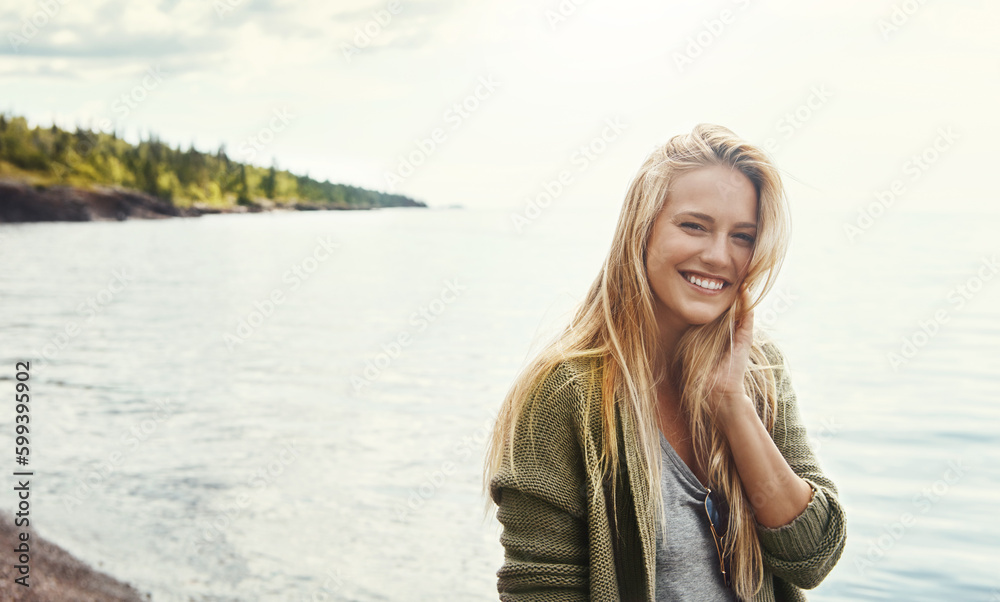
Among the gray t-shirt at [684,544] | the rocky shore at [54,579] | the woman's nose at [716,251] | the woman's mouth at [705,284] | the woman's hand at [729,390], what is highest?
the woman's nose at [716,251]

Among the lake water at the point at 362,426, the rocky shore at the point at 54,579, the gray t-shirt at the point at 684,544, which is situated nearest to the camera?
the gray t-shirt at the point at 684,544

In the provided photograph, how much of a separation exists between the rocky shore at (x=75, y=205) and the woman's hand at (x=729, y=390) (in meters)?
62.3

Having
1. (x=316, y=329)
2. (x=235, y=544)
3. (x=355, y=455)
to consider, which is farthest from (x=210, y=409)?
(x=316, y=329)

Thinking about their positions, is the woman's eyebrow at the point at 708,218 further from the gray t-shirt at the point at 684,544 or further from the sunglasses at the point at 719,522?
the sunglasses at the point at 719,522

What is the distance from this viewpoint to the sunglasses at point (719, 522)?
5.81ft

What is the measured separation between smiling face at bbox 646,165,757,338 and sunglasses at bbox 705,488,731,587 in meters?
0.40

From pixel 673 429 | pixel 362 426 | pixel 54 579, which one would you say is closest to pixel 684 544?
pixel 673 429

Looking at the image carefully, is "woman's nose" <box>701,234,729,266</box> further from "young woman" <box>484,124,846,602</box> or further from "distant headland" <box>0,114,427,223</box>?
"distant headland" <box>0,114,427,223</box>

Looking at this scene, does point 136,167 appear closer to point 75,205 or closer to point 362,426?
point 75,205

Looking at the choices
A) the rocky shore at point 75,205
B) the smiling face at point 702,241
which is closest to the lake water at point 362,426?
the smiling face at point 702,241

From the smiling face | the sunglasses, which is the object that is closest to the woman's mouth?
the smiling face

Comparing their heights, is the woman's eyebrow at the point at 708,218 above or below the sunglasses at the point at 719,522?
above

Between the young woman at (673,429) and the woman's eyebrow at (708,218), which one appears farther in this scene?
the woman's eyebrow at (708,218)

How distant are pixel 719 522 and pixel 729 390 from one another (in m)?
0.29
